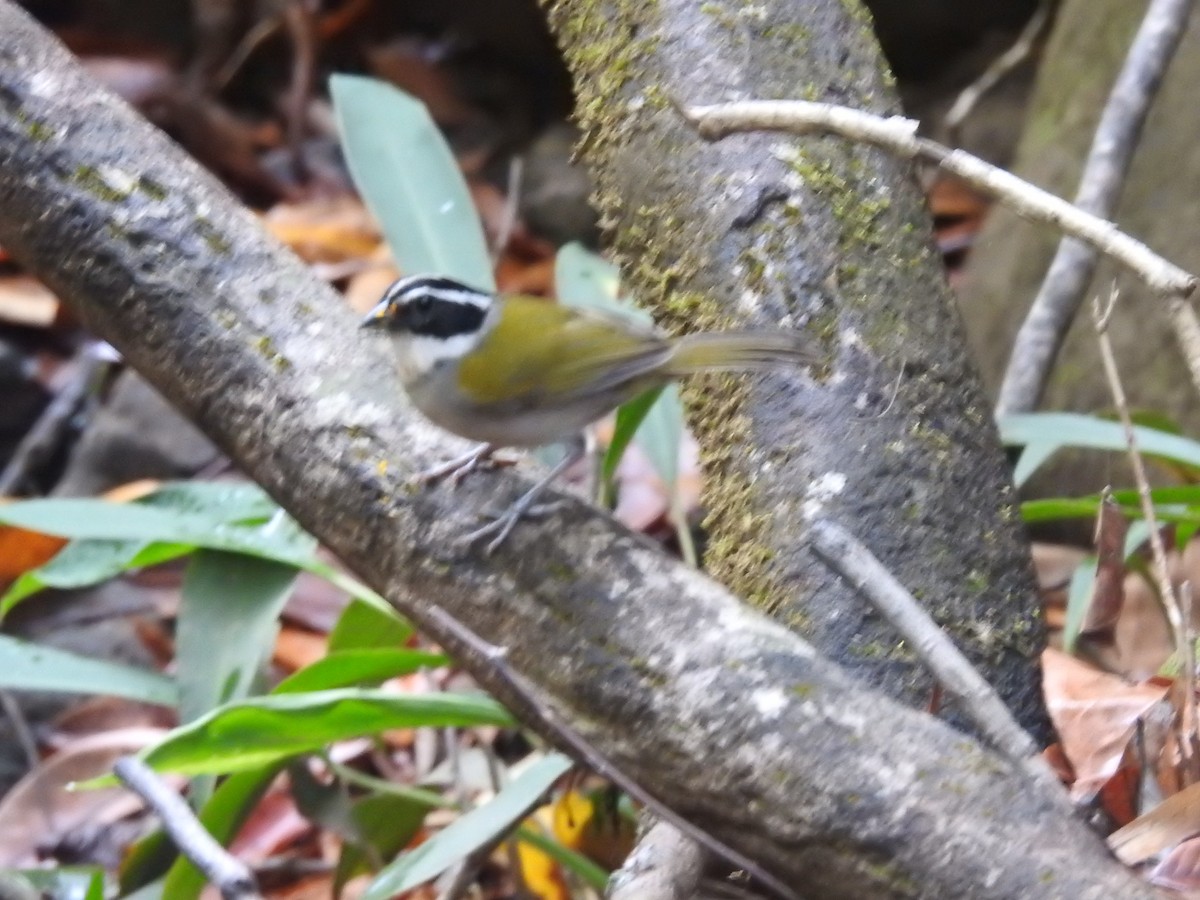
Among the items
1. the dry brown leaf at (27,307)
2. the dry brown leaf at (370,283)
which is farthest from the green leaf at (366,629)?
the dry brown leaf at (27,307)

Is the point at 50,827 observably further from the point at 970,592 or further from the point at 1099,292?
the point at 1099,292

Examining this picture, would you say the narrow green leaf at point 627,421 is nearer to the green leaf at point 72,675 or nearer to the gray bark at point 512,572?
the gray bark at point 512,572

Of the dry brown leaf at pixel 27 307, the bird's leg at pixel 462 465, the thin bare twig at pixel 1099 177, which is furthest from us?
the dry brown leaf at pixel 27 307

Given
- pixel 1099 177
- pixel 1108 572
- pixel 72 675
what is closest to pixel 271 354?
pixel 72 675

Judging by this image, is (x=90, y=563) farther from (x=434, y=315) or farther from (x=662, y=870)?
(x=662, y=870)

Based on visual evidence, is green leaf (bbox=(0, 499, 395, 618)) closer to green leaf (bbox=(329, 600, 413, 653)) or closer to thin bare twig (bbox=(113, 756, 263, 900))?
green leaf (bbox=(329, 600, 413, 653))

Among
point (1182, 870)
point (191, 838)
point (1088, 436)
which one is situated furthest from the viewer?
point (1088, 436)

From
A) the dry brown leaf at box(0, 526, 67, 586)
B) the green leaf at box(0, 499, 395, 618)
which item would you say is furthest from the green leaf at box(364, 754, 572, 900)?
the dry brown leaf at box(0, 526, 67, 586)
